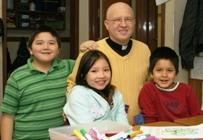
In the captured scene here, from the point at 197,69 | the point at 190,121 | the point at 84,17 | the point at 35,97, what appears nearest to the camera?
the point at 190,121

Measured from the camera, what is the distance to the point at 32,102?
5.74ft

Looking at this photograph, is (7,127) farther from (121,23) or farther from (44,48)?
(121,23)

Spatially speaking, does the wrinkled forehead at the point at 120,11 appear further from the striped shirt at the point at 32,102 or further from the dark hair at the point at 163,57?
the striped shirt at the point at 32,102

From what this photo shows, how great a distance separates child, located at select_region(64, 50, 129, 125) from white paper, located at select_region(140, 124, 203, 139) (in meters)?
0.26

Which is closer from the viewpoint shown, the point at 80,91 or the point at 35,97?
the point at 80,91

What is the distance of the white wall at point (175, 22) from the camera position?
260 centimetres

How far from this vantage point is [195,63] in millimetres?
2553

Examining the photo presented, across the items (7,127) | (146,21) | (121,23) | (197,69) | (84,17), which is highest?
(84,17)

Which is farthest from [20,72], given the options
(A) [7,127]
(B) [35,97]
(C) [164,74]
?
(C) [164,74]

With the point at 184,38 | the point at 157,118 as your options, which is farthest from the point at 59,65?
the point at 184,38

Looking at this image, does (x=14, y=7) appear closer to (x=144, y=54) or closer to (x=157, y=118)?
(x=144, y=54)

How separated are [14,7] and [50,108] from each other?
4.59 metres

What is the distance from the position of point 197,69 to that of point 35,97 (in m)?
1.45

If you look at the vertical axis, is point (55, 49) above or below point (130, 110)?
above
